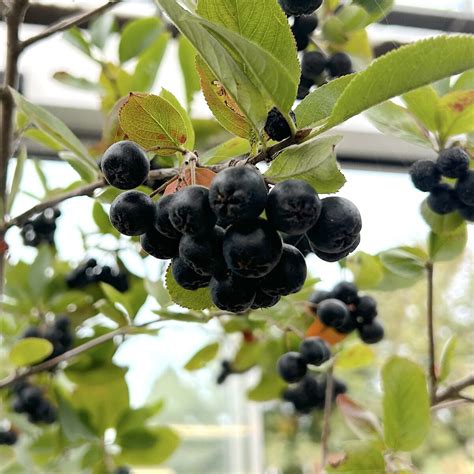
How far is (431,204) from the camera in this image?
0.67 metres

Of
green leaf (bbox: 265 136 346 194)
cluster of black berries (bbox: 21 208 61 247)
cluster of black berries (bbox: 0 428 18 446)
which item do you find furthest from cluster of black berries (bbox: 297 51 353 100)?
cluster of black berries (bbox: 0 428 18 446)

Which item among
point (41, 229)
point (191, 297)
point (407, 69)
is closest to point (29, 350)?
point (41, 229)

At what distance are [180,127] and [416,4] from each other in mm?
1383

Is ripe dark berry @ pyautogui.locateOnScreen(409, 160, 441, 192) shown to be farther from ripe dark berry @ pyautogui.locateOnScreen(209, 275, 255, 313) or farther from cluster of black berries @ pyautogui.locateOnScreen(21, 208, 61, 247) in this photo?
cluster of black berries @ pyautogui.locateOnScreen(21, 208, 61, 247)

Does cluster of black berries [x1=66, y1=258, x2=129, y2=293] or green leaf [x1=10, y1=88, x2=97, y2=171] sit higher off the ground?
green leaf [x1=10, y1=88, x2=97, y2=171]

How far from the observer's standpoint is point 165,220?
428 millimetres

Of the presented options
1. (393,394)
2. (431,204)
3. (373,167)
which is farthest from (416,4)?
(393,394)

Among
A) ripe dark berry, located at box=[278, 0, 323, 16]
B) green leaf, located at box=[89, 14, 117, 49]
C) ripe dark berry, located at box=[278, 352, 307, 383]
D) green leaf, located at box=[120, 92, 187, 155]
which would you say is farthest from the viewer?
green leaf, located at box=[89, 14, 117, 49]

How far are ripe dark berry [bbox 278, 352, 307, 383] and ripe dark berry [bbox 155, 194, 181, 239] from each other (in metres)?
0.41

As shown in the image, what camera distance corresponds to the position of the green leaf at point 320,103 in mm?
431

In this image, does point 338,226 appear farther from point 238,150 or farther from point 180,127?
point 238,150

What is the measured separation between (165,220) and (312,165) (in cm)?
10

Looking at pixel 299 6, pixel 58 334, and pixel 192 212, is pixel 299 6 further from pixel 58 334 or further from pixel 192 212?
pixel 58 334

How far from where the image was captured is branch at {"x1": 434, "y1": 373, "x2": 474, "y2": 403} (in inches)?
30.0
